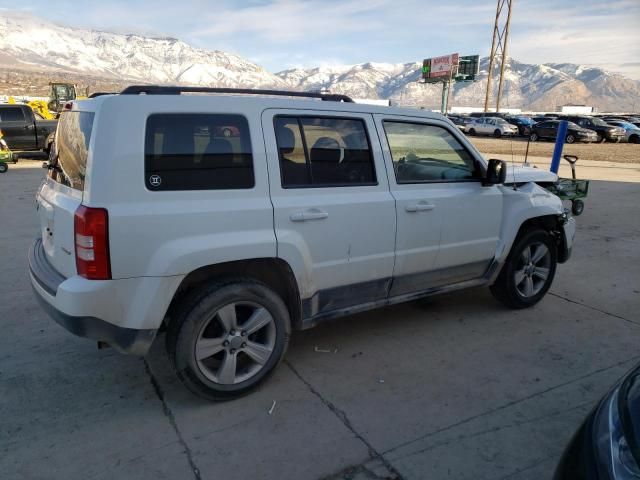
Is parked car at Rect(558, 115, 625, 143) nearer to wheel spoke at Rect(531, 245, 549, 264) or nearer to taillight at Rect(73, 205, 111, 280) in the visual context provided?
wheel spoke at Rect(531, 245, 549, 264)

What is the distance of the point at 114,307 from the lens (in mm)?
2668

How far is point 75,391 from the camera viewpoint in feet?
10.5

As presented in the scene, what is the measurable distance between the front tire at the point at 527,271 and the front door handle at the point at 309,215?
2.07m

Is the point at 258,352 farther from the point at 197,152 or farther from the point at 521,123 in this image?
the point at 521,123

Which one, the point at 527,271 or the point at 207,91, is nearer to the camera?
the point at 207,91

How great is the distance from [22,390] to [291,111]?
2.52 m

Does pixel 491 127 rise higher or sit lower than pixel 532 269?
higher

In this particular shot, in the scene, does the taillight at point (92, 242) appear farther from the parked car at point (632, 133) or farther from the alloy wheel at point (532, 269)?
the parked car at point (632, 133)

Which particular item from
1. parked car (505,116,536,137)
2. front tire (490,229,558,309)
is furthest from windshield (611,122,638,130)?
front tire (490,229,558,309)

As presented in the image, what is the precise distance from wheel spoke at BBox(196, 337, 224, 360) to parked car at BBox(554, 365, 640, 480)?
1.93 metres

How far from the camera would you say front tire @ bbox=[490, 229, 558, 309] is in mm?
4406

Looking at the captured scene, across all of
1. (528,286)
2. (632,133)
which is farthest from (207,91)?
(632,133)

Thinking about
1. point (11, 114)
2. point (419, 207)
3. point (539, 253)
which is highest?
point (11, 114)

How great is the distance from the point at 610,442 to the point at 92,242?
2422mm
